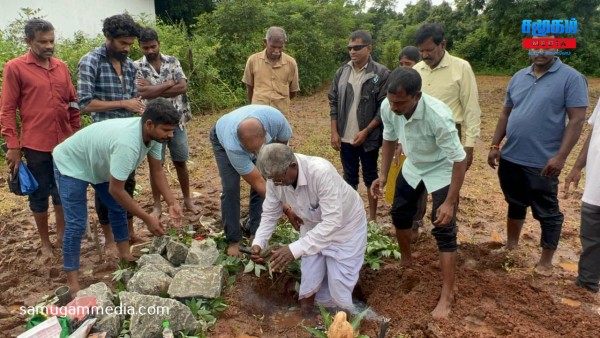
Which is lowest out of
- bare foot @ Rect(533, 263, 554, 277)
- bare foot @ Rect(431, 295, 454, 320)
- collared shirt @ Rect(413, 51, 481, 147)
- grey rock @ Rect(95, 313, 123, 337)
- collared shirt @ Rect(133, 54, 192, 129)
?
bare foot @ Rect(533, 263, 554, 277)

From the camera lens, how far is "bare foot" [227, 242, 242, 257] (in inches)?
152

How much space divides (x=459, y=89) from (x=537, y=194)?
3.37ft

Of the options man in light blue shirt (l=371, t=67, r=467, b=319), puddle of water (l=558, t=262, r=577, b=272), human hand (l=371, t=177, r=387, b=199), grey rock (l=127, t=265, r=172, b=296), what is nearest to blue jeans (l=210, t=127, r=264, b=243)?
grey rock (l=127, t=265, r=172, b=296)

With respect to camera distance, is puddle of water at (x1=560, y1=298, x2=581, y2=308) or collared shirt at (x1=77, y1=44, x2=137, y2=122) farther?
collared shirt at (x1=77, y1=44, x2=137, y2=122)

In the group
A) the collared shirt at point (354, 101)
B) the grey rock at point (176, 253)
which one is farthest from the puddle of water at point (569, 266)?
the grey rock at point (176, 253)

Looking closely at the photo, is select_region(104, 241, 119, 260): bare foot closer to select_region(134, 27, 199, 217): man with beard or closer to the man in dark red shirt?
the man in dark red shirt

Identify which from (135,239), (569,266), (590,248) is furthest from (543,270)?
(135,239)

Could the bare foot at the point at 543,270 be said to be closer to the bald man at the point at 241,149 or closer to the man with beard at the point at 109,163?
the bald man at the point at 241,149

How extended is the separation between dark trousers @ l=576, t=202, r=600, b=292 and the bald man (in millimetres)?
2236

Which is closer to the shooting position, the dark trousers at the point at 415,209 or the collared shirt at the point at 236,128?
the dark trousers at the point at 415,209

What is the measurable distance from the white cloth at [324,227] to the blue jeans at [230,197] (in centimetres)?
63

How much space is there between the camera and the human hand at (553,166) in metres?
3.35

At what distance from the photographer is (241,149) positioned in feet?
10.7

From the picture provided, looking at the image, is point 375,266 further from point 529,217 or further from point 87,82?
point 87,82
